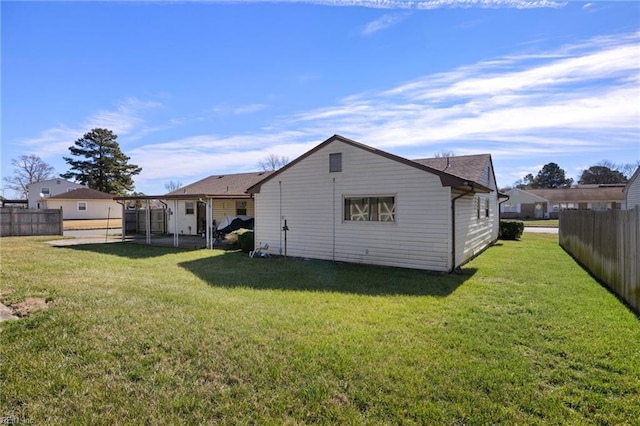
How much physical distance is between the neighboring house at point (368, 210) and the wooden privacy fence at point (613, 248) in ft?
10.0

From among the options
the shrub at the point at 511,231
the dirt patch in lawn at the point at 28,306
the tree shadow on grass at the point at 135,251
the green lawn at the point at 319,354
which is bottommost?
the green lawn at the point at 319,354

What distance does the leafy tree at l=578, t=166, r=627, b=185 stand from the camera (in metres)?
70.3

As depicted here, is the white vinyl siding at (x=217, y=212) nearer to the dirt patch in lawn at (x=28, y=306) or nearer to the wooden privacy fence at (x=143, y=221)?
the wooden privacy fence at (x=143, y=221)

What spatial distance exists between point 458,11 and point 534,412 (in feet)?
26.8

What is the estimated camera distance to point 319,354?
4.11 m

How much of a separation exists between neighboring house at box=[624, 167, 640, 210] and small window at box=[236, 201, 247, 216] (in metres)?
22.7

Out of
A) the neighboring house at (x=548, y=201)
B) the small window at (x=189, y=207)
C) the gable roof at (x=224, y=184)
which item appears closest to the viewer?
the small window at (x=189, y=207)

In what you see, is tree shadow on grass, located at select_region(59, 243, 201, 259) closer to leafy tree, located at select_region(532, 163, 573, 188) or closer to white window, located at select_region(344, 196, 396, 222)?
white window, located at select_region(344, 196, 396, 222)

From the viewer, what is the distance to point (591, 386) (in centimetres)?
344

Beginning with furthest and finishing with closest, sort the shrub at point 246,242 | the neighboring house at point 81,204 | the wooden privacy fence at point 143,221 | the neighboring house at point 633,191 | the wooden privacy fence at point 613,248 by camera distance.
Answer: the neighboring house at point 81,204
the wooden privacy fence at point 143,221
the neighboring house at point 633,191
the shrub at point 246,242
the wooden privacy fence at point 613,248

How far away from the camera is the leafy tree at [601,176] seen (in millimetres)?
70312

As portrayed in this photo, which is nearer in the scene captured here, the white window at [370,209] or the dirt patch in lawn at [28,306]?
the dirt patch in lawn at [28,306]

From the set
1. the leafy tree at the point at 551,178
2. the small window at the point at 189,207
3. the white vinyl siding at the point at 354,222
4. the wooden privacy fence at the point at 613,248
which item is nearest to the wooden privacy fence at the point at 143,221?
the small window at the point at 189,207

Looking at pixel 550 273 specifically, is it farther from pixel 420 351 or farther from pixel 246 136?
pixel 246 136
